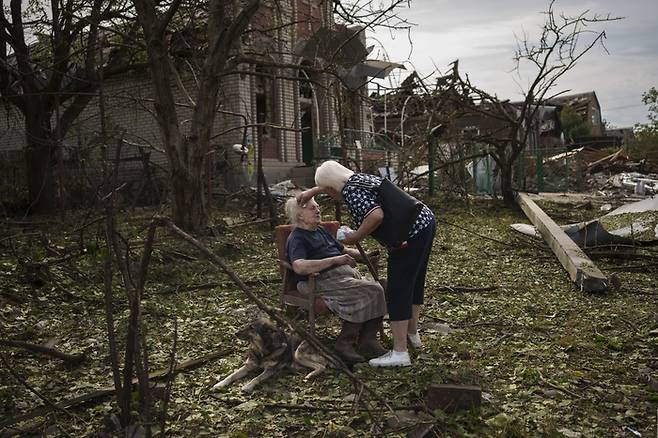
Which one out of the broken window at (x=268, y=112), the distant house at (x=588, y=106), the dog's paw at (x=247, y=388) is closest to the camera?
the dog's paw at (x=247, y=388)

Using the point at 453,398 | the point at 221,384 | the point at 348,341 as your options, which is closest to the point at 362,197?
the point at 348,341

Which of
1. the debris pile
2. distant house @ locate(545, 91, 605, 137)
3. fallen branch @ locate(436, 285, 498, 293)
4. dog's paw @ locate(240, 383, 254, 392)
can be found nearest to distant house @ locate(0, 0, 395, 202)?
the debris pile

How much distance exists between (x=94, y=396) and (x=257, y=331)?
1145mm

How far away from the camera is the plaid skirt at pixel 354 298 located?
15.4 ft

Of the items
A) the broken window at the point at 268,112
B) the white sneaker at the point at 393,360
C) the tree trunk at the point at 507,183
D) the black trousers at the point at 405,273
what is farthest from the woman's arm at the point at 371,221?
the broken window at the point at 268,112

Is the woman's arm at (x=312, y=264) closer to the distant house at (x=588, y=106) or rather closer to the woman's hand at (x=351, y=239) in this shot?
the woman's hand at (x=351, y=239)

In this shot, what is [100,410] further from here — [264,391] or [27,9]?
[27,9]

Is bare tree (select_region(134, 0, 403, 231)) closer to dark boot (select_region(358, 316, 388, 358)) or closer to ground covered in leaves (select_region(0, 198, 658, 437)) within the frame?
ground covered in leaves (select_region(0, 198, 658, 437))

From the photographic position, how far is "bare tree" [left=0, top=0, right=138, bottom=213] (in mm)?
13016

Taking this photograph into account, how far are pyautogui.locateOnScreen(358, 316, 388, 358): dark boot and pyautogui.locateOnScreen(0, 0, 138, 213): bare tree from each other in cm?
938

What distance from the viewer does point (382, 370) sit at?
4.50m

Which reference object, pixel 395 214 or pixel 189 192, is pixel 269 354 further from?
pixel 189 192

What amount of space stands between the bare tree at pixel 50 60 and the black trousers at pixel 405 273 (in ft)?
31.8

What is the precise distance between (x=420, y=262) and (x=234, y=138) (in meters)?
16.3
